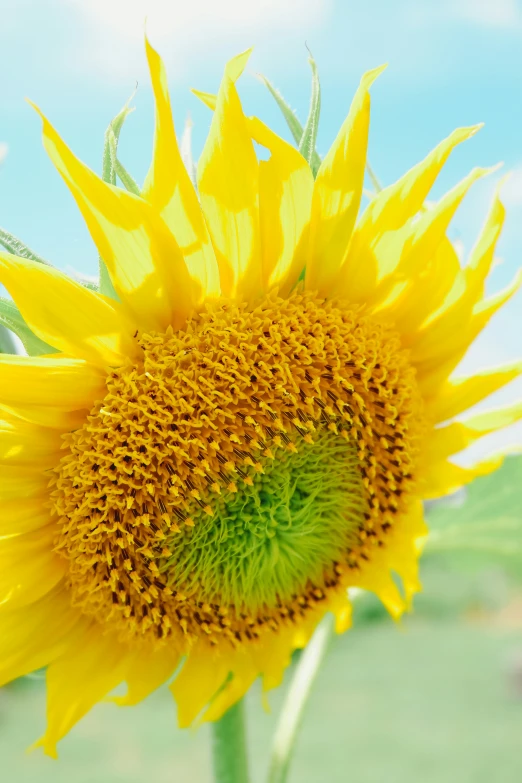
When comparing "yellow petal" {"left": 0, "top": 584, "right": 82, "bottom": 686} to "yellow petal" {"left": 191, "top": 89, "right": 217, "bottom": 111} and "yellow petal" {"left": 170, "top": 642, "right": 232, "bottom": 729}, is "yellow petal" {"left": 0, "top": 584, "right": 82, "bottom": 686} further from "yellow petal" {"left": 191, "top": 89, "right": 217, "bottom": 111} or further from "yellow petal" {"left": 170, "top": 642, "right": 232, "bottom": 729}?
"yellow petal" {"left": 191, "top": 89, "right": 217, "bottom": 111}

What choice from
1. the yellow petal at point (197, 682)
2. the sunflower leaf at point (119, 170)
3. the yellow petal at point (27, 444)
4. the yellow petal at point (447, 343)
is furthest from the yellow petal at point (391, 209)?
the yellow petal at point (197, 682)

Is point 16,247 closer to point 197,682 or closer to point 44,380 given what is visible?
point 44,380

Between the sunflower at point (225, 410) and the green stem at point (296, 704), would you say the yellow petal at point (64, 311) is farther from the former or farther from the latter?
the green stem at point (296, 704)

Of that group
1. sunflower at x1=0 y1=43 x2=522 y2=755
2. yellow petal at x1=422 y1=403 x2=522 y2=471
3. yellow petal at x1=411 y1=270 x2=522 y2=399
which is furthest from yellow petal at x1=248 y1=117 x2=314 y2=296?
yellow petal at x1=422 y1=403 x2=522 y2=471

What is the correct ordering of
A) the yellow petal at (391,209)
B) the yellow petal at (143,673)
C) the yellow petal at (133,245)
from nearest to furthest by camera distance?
1. the yellow petal at (133,245)
2. the yellow petal at (391,209)
3. the yellow petal at (143,673)

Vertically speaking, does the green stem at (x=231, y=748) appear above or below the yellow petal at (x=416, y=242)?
below

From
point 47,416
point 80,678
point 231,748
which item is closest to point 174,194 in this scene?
point 47,416

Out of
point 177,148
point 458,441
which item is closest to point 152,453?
point 177,148
